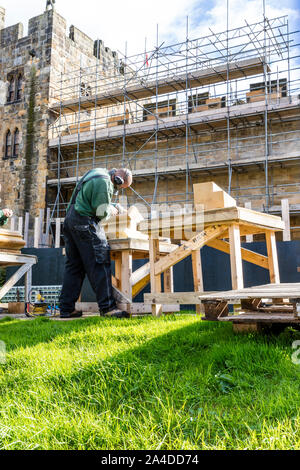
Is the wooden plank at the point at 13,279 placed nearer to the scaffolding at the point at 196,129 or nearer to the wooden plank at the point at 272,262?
the wooden plank at the point at 272,262

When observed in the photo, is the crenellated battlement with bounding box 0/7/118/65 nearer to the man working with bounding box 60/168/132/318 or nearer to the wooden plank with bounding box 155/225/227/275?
the man working with bounding box 60/168/132/318

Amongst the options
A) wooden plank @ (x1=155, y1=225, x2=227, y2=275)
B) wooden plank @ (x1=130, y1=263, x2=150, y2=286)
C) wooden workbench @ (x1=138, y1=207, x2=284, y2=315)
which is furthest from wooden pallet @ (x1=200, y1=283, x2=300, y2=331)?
wooden plank @ (x1=130, y1=263, x2=150, y2=286)

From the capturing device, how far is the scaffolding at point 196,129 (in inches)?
737

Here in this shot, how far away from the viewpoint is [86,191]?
495 centimetres

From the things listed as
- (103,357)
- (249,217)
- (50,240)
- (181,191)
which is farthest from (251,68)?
(103,357)

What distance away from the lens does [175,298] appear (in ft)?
15.5

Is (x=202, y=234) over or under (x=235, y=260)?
over

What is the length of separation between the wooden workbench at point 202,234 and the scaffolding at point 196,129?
1281 cm

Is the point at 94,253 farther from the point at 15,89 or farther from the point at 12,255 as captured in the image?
the point at 15,89

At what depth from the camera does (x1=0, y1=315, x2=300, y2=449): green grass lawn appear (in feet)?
5.63

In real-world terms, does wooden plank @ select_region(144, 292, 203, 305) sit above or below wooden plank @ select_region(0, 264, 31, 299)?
below

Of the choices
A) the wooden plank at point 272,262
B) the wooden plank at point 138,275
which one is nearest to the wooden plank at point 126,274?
the wooden plank at point 138,275

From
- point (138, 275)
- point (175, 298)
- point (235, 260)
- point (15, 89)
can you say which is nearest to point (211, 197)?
point (235, 260)

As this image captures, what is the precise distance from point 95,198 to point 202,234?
131cm
